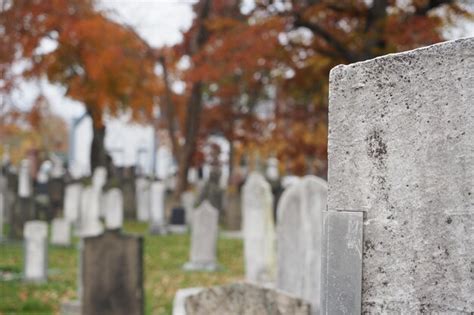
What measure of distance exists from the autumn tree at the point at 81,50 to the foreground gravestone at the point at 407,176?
2038 centimetres

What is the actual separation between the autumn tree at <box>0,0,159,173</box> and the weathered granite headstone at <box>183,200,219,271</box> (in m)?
10.2

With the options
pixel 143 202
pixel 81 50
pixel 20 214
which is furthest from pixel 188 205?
pixel 81 50

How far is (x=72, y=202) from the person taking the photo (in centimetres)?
1900

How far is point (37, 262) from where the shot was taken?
36.9 feet

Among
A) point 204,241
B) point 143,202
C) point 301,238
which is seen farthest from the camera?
point 143,202

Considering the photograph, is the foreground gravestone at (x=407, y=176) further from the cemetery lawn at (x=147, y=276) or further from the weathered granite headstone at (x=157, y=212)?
the weathered granite headstone at (x=157, y=212)

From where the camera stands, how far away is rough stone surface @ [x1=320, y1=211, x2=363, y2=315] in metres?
2.34

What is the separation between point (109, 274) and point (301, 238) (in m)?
2.00

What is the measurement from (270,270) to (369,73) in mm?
8382

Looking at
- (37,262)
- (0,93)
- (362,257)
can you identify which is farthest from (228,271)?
(0,93)

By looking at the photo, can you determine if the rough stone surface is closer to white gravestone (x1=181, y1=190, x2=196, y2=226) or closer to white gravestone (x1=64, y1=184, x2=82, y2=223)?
white gravestone (x1=64, y1=184, x2=82, y2=223)

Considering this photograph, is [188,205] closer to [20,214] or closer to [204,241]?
[20,214]

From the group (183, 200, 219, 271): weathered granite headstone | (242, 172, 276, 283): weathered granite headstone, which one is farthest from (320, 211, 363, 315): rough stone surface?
(183, 200, 219, 271): weathered granite headstone

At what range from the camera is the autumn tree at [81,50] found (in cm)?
2197
